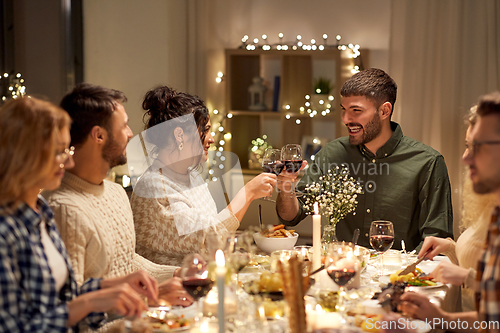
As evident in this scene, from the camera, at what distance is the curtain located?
3.72 meters

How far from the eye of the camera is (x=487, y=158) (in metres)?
1.21

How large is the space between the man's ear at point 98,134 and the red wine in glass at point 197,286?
1.87ft

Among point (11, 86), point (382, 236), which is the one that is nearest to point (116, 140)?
point (382, 236)

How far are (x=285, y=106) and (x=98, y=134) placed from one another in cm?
317

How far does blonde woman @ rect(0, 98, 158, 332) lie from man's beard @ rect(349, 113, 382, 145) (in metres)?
1.73

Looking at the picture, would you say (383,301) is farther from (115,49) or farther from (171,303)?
(115,49)

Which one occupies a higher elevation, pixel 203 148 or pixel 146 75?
pixel 146 75

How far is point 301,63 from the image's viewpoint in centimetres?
459

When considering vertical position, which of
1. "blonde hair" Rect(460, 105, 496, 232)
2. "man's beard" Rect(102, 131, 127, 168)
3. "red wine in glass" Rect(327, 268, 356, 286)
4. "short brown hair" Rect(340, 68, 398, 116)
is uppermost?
"short brown hair" Rect(340, 68, 398, 116)

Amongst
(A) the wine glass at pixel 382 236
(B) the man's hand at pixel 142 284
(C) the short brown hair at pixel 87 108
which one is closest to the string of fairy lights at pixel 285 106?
(A) the wine glass at pixel 382 236

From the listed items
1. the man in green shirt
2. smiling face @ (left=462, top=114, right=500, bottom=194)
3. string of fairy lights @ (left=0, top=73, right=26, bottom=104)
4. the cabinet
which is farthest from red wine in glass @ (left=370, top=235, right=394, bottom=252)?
string of fairy lights @ (left=0, top=73, right=26, bottom=104)

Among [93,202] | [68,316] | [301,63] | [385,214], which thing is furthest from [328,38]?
[68,316]

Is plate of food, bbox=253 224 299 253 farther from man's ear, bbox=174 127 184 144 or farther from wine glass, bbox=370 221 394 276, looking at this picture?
man's ear, bbox=174 127 184 144

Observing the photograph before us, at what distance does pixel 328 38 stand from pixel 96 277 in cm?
373
